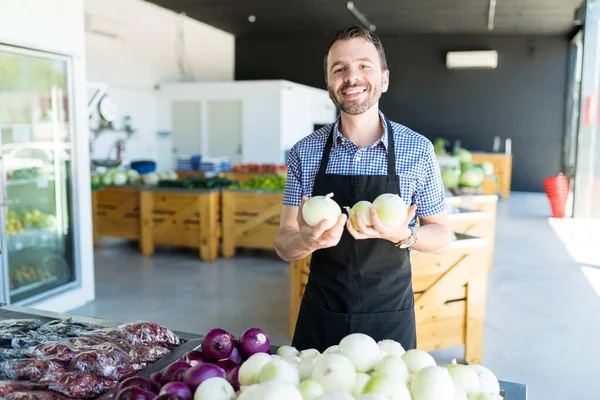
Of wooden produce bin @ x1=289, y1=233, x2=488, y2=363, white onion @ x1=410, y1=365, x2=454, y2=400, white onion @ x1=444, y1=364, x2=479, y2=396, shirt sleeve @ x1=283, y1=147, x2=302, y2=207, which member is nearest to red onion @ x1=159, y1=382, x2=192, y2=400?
white onion @ x1=410, y1=365, x2=454, y2=400

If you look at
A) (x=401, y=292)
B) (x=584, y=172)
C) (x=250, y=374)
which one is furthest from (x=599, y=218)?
(x=250, y=374)

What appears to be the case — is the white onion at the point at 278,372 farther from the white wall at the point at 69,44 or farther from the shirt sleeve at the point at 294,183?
the white wall at the point at 69,44

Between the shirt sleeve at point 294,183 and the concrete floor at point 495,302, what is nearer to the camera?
the shirt sleeve at point 294,183

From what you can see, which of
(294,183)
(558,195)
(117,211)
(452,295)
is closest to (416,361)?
(294,183)

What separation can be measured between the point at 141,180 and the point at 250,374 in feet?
23.2

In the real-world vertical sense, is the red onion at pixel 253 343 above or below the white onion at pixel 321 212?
below

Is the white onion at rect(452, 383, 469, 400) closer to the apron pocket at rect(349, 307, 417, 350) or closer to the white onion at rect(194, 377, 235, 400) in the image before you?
the white onion at rect(194, 377, 235, 400)

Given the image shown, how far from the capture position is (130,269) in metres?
6.76

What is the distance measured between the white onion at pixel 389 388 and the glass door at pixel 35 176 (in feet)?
13.4

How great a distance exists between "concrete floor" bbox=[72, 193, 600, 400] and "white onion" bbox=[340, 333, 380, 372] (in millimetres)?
2762

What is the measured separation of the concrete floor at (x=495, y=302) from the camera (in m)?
4.19

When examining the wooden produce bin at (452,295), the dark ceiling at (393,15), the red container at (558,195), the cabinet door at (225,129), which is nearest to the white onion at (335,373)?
the wooden produce bin at (452,295)

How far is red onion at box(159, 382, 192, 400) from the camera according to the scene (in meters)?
1.27

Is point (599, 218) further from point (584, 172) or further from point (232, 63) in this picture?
point (232, 63)
